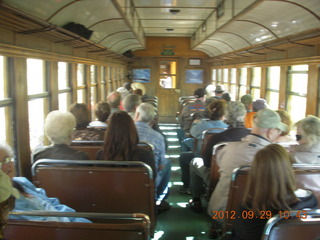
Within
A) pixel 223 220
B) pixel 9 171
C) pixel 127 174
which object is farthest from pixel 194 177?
pixel 9 171

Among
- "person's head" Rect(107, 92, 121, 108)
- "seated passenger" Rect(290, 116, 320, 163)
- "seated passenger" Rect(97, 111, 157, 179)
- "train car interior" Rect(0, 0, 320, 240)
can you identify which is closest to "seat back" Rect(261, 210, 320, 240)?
"train car interior" Rect(0, 0, 320, 240)

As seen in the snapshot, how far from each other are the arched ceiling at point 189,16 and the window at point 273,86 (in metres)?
0.66

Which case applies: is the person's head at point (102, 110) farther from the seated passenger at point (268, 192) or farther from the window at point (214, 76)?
the window at point (214, 76)

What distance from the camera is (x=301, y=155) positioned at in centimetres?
301

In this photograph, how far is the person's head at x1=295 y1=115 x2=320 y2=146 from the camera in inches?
119

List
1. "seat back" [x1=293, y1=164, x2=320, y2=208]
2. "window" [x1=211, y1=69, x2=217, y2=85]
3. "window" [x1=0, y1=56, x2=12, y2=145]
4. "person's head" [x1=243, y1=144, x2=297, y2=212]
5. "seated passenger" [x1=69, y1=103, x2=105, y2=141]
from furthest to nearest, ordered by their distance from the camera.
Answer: "window" [x1=211, y1=69, x2=217, y2=85]
"seated passenger" [x1=69, y1=103, x2=105, y2=141]
"window" [x1=0, y1=56, x2=12, y2=145]
"seat back" [x1=293, y1=164, x2=320, y2=208]
"person's head" [x1=243, y1=144, x2=297, y2=212]

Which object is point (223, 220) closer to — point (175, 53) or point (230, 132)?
point (230, 132)

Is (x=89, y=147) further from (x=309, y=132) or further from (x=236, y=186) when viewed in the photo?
(x=309, y=132)

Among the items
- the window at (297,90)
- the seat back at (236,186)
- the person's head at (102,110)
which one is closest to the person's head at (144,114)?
the person's head at (102,110)

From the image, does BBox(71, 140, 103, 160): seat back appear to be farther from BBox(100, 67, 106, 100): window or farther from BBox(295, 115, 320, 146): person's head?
BBox(100, 67, 106, 100): window

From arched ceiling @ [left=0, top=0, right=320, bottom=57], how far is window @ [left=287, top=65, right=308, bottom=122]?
0.63m

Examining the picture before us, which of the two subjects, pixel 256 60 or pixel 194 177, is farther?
pixel 256 60

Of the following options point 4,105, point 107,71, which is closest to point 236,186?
point 4,105

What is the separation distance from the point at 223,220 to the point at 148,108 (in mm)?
1596
